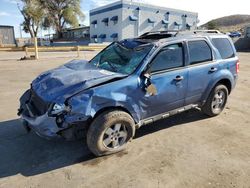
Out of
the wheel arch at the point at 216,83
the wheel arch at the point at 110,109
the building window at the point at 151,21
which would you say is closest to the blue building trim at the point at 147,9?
the building window at the point at 151,21

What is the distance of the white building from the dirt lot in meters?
32.7

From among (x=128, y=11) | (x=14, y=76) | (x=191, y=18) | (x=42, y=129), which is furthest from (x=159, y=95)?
(x=191, y=18)

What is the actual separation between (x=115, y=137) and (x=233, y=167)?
1.80 m

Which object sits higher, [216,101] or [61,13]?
[61,13]

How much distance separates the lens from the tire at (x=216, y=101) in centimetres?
507

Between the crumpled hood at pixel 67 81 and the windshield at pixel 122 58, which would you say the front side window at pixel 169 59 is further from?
the crumpled hood at pixel 67 81

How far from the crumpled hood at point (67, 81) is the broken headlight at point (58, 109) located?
0.23ft

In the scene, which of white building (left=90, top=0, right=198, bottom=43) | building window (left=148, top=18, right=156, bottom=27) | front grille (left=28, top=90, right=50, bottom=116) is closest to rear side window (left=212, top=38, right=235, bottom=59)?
front grille (left=28, top=90, right=50, bottom=116)

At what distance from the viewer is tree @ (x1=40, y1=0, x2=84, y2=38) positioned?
46.6m

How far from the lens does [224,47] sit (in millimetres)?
5215

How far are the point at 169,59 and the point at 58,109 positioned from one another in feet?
7.03

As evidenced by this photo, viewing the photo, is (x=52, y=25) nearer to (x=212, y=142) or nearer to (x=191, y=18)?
(x=191, y=18)

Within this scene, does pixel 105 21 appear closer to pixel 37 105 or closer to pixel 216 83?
pixel 216 83

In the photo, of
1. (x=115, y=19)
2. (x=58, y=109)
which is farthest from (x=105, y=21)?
(x=58, y=109)
